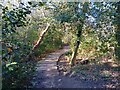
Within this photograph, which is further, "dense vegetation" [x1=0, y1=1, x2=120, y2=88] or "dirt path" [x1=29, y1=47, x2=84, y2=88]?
"dirt path" [x1=29, y1=47, x2=84, y2=88]

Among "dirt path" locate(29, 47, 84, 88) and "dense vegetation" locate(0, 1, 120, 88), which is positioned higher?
"dense vegetation" locate(0, 1, 120, 88)

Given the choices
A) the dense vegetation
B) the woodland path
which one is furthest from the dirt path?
the dense vegetation

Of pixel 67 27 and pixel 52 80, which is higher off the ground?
pixel 67 27

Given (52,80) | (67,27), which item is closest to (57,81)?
(52,80)

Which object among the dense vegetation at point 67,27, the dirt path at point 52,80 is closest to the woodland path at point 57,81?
the dirt path at point 52,80

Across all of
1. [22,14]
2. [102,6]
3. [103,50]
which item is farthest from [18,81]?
[103,50]

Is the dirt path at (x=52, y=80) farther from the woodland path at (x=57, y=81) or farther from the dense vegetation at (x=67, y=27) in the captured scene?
the dense vegetation at (x=67, y=27)

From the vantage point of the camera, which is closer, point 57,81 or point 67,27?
point 57,81

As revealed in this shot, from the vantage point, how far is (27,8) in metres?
2.05

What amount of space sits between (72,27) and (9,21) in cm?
254

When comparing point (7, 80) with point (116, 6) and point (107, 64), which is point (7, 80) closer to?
point (116, 6)

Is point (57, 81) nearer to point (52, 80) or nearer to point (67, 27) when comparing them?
point (52, 80)

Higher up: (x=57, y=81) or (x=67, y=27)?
(x=67, y=27)

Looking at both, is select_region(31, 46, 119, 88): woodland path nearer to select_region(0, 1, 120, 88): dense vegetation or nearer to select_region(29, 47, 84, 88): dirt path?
select_region(29, 47, 84, 88): dirt path
